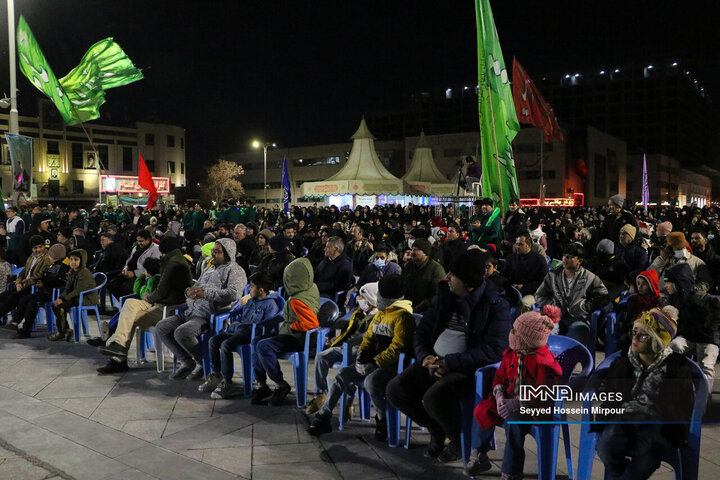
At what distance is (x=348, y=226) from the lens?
1533 cm

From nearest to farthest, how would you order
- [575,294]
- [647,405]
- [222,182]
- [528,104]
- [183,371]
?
1. [647,405]
2. [575,294]
3. [183,371]
4. [528,104]
5. [222,182]

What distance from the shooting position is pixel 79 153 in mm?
64062

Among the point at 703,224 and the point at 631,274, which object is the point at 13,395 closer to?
the point at 631,274

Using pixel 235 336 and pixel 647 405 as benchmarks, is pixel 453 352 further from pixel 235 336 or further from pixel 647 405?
pixel 235 336

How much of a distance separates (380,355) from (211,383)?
6.92ft

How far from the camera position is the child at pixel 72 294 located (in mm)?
8266

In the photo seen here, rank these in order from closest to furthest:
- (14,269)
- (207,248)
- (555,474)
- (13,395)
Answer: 1. (555,474)
2. (13,395)
3. (207,248)
4. (14,269)

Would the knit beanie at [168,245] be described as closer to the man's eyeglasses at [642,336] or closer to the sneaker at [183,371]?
the sneaker at [183,371]

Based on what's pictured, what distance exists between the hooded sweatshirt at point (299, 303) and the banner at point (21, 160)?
10.0 meters

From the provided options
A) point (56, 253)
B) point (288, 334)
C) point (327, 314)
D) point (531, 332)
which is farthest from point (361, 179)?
point (531, 332)

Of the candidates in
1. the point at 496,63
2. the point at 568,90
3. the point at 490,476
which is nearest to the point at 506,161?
the point at 496,63

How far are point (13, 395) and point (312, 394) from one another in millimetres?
2899

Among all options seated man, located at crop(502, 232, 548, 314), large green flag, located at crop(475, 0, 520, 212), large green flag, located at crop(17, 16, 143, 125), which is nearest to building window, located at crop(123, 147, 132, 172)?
large green flag, located at crop(17, 16, 143, 125)

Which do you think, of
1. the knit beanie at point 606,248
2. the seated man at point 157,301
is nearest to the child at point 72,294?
the seated man at point 157,301
